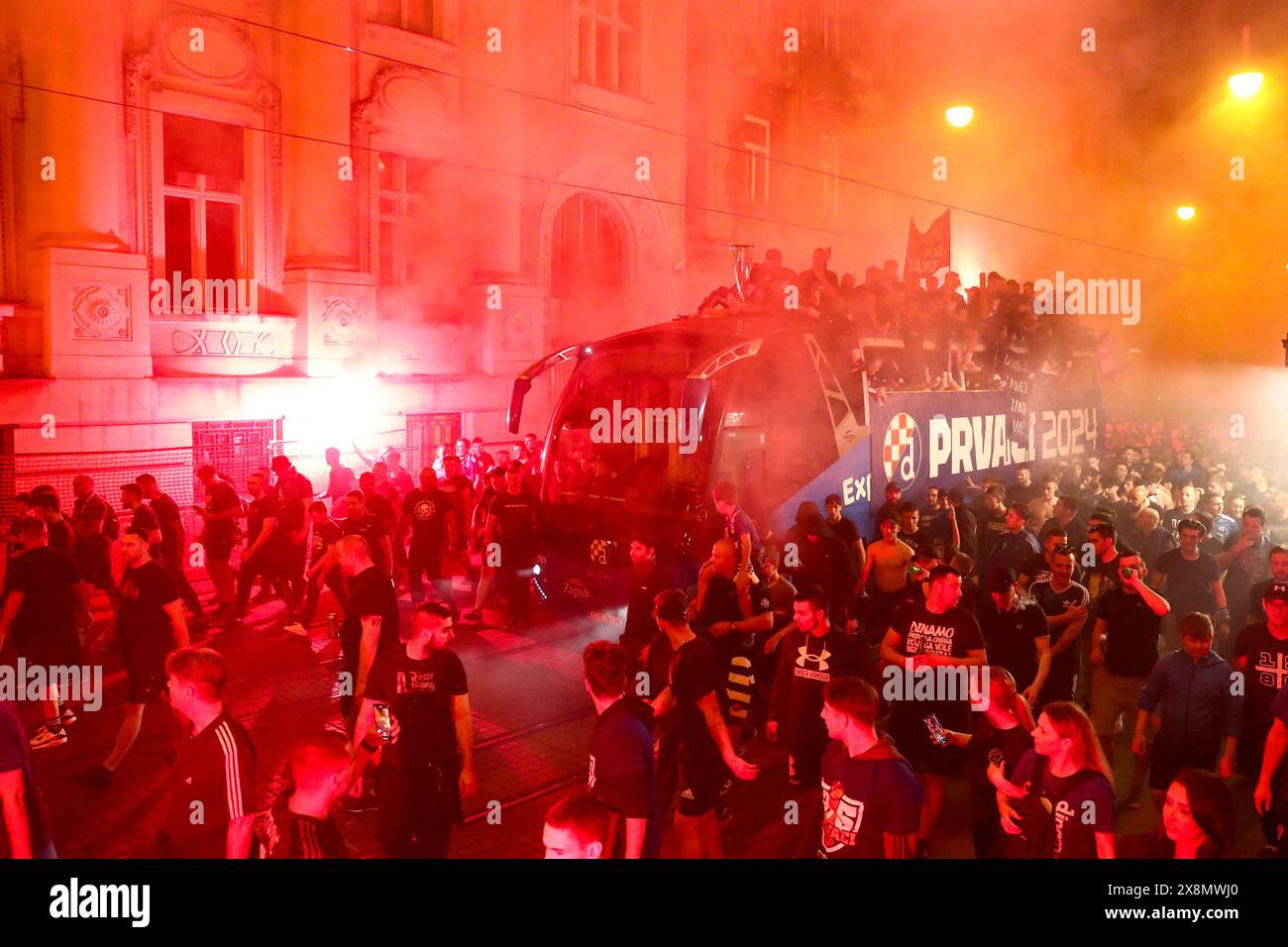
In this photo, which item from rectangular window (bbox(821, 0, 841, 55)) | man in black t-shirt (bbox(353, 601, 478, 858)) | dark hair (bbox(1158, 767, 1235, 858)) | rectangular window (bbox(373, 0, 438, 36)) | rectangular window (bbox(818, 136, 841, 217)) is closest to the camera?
dark hair (bbox(1158, 767, 1235, 858))

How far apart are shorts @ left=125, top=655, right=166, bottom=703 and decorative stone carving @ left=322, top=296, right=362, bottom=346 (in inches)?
326

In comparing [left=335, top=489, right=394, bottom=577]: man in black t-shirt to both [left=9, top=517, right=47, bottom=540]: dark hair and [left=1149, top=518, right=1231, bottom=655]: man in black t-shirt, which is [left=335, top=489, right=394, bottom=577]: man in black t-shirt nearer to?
[left=9, top=517, right=47, bottom=540]: dark hair

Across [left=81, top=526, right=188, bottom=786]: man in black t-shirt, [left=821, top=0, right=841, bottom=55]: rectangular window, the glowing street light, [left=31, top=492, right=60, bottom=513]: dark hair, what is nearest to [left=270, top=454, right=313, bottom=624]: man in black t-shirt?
[left=31, top=492, right=60, bottom=513]: dark hair

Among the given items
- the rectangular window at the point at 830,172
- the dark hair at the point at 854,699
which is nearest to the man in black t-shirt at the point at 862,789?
the dark hair at the point at 854,699

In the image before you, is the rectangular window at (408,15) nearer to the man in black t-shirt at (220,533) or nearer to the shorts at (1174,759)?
the man in black t-shirt at (220,533)

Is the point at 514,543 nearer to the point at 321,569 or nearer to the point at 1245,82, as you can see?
the point at 321,569

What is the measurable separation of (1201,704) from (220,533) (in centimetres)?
866

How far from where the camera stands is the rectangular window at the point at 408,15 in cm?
1426

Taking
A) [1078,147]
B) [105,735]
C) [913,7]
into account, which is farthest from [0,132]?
[1078,147]

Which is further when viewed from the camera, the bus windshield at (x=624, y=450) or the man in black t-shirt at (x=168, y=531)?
the man in black t-shirt at (x=168, y=531)

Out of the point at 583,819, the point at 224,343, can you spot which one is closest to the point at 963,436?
the point at 583,819

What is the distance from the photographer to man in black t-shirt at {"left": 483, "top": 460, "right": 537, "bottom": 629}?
9398 millimetres

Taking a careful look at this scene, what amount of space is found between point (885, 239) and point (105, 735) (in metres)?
19.7

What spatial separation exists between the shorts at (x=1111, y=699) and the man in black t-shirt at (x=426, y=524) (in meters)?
6.43
